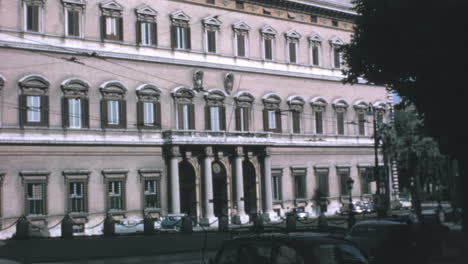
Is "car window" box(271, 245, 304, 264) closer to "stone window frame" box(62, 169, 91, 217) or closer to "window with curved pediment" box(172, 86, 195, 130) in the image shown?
"stone window frame" box(62, 169, 91, 217)

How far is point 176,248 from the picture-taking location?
27125 mm

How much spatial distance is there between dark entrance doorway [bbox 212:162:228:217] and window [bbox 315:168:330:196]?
9.28 meters

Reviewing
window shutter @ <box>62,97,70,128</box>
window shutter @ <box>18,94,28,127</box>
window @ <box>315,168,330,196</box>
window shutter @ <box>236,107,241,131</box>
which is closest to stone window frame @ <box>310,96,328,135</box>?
window @ <box>315,168,330,196</box>

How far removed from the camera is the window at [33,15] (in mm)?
37375

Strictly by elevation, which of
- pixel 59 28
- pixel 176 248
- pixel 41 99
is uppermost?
pixel 59 28

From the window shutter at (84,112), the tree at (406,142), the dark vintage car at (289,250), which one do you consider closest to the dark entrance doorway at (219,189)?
the window shutter at (84,112)

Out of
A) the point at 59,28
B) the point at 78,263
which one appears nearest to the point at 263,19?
the point at 59,28

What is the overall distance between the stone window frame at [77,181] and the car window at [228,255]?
30184mm

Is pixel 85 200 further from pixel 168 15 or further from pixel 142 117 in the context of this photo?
pixel 168 15

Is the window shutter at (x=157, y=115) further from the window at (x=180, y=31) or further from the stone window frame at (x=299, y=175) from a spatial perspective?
the stone window frame at (x=299, y=175)

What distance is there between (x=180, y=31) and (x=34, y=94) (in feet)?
37.8

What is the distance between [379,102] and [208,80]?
19.1m

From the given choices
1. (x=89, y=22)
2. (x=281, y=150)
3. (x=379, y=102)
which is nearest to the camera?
(x=89, y=22)

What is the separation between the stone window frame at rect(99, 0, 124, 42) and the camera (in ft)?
133
